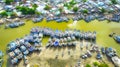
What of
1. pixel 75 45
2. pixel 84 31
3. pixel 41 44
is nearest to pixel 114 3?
pixel 84 31

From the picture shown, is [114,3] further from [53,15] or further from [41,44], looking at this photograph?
[41,44]

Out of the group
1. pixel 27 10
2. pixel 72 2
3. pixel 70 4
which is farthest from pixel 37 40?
pixel 72 2

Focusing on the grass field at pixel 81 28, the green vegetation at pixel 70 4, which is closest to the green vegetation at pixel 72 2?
the green vegetation at pixel 70 4

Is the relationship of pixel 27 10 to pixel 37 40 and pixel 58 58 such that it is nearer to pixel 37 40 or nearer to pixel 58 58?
pixel 37 40

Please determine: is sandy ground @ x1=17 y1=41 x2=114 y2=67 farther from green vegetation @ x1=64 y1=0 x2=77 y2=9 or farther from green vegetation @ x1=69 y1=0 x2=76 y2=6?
green vegetation @ x1=69 y1=0 x2=76 y2=6

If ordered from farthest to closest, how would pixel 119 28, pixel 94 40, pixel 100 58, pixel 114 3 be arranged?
pixel 114 3 → pixel 119 28 → pixel 94 40 → pixel 100 58
